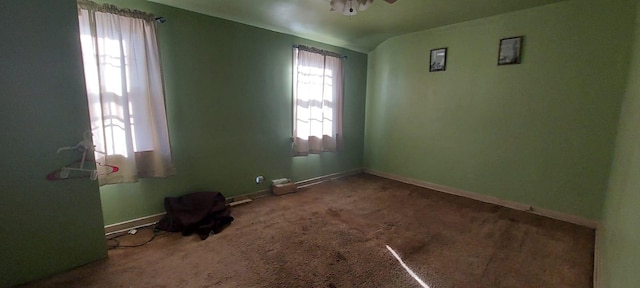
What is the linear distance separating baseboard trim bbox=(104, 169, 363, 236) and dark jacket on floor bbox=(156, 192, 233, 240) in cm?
15

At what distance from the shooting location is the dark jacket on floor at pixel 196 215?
7.93 feet

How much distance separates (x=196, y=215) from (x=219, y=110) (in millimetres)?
1216

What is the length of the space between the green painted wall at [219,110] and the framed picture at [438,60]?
164 centimetres

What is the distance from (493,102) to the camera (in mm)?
3180

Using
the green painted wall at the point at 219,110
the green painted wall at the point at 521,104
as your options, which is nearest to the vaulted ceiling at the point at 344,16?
the green painted wall at the point at 219,110

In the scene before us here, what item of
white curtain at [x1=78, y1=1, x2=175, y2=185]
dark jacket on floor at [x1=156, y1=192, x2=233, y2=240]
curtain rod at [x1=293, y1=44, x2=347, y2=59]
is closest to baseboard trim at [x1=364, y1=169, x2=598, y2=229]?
curtain rod at [x1=293, y1=44, x2=347, y2=59]

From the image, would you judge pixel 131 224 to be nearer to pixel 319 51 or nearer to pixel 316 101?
pixel 316 101

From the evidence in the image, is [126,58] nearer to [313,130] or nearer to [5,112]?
[5,112]

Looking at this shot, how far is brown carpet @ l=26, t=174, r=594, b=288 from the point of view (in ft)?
5.80

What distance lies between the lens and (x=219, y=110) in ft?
9.77

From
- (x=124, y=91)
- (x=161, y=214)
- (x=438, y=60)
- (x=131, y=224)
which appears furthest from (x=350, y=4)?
(x=131, y=224)

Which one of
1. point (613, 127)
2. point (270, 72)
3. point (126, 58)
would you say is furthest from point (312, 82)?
point (613, 127)

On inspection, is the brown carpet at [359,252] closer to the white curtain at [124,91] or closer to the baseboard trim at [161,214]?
the baseboard trim at [161,214]

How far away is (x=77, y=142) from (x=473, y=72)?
420 cm
